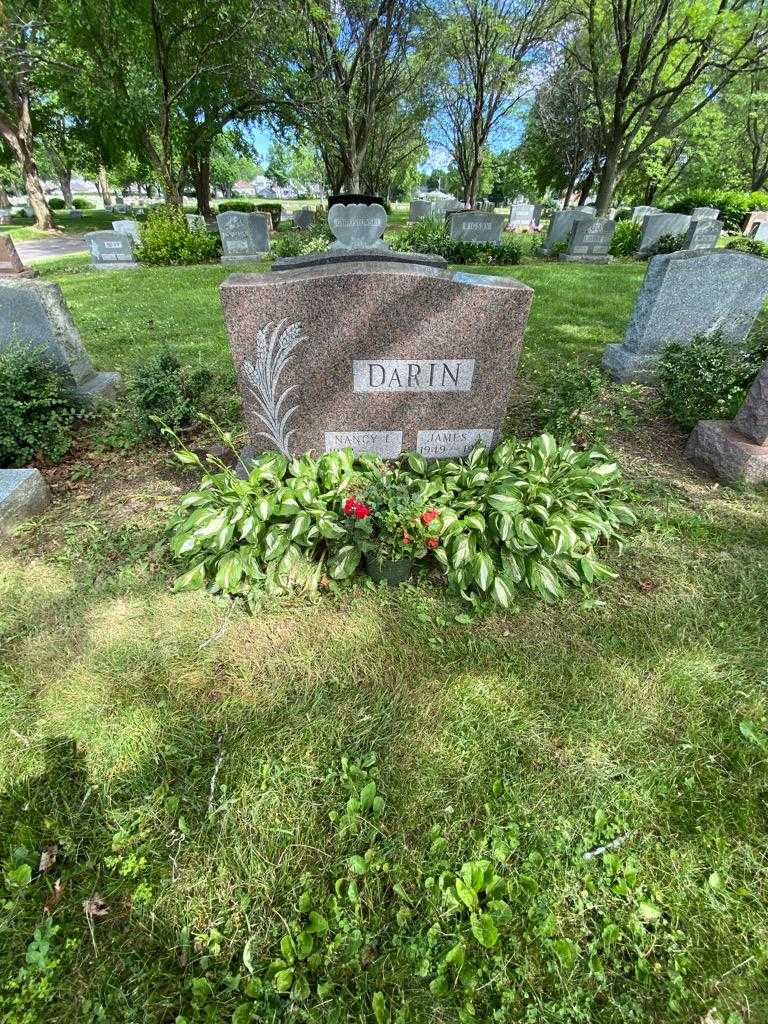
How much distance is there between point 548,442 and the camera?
9.62ft

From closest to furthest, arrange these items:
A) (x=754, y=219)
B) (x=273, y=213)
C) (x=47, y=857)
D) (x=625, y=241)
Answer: (x=47, y=857) → (x=625, y=241) → (x=754, y=219) → (x=273, y=213)

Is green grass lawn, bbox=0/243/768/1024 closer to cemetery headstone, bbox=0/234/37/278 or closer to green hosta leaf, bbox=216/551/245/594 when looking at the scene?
green hosta leaf, bbox=216/551/245/594

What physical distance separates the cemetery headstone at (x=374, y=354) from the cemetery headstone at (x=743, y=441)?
1666 millimetres

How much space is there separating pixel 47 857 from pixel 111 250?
14.4 meters

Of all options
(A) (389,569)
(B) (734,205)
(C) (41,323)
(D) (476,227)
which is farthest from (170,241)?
(B) (734,205)

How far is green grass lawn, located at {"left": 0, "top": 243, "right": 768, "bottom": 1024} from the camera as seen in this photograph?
1.33 metres

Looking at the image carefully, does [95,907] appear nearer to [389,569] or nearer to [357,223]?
[389,569]

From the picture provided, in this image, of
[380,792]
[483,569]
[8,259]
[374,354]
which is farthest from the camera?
[8,259]

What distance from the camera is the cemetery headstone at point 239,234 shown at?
488 inches

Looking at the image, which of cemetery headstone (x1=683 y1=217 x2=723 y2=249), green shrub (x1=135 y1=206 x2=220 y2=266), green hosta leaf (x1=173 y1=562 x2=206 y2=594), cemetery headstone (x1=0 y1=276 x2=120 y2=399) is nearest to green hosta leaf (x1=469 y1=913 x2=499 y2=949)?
green hosta leaf (x1=173 y1=562 x2=206 y2=594)

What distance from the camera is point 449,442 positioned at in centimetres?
339

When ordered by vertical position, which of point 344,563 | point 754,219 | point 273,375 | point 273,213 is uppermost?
point 273,375

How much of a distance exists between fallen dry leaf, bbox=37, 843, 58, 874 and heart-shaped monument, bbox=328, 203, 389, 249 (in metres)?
12.3

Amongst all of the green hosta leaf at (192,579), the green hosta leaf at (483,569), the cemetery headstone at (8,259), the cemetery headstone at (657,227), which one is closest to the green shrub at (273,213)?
the cemetery headstone at (657,227)
